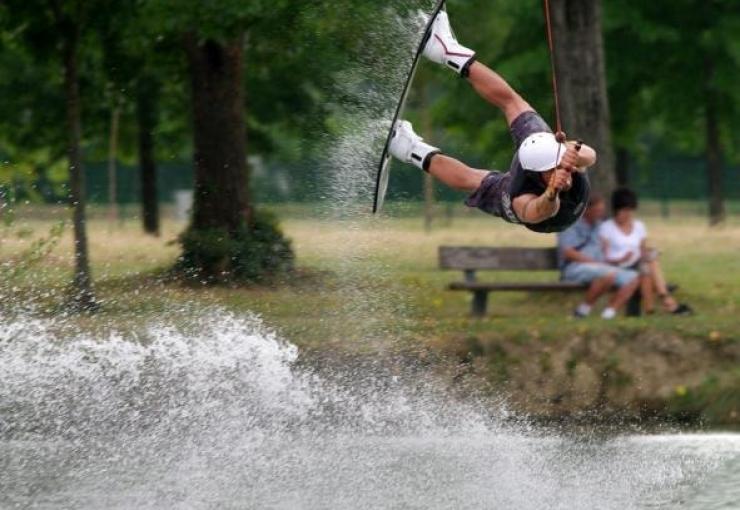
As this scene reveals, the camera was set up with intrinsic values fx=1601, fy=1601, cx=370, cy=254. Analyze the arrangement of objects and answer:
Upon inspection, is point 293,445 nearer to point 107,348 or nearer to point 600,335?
point 107,348

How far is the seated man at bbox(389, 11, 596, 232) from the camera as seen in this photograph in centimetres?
879

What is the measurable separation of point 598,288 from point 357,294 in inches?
88.6

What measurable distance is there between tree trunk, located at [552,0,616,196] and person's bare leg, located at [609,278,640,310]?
181 centimetres

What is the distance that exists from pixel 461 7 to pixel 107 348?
210 inches

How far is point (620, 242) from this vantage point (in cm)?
1327

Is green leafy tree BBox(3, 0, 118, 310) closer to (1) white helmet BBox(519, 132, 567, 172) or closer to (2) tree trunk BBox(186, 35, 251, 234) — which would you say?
(2) tree trunk BBox(186, 35, 251, 234)

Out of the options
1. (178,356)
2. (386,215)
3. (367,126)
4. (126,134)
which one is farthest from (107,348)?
(126,134)

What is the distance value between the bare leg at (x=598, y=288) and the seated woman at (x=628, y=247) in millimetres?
171

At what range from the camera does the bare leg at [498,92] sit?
9.46m

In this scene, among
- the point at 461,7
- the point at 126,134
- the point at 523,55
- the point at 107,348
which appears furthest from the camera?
the point at 126,134

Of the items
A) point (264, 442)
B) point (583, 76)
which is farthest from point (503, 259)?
point (264, 442)

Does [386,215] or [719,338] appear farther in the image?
[386,215]

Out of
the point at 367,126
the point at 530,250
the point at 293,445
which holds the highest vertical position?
the point at 367,126

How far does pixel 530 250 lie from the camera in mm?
13953
